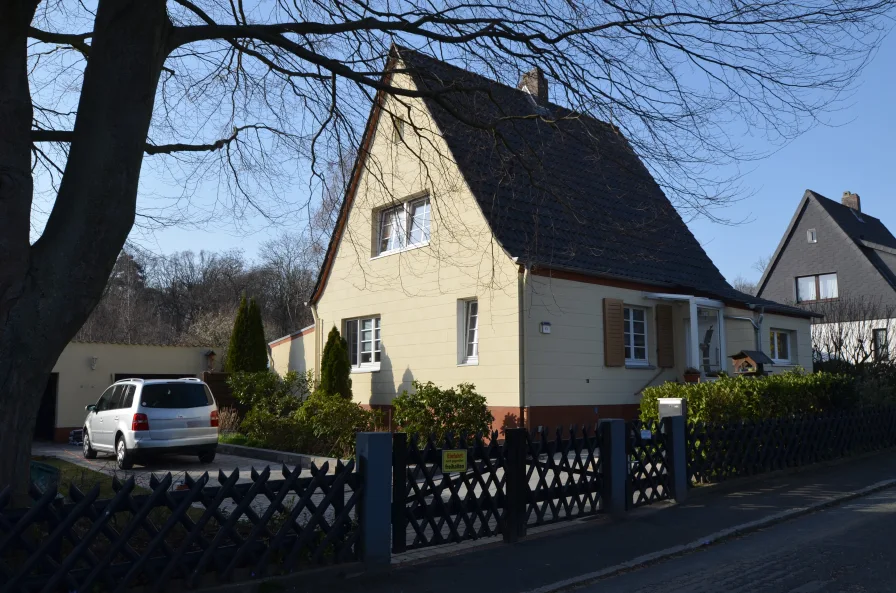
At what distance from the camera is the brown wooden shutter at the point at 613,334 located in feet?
54.3

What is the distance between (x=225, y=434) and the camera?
59.9 feet

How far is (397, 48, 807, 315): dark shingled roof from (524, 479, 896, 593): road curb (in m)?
3.83

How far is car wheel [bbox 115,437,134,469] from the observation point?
1348cm

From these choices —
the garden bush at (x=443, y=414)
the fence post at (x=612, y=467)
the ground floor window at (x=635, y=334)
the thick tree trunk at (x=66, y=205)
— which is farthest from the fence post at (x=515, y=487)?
the ground floor window at (x=635, y=334)

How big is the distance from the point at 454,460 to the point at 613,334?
9938mm

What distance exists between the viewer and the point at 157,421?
44.8 feet

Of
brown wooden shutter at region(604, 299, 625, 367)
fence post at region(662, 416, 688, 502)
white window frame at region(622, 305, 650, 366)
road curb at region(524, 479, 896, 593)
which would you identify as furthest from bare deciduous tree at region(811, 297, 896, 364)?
fence post at region(662, 416, 688, 502)

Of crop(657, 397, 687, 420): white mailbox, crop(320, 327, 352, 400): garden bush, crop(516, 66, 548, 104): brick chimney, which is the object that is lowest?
crop(657, 397, 687, 420): white mailbox

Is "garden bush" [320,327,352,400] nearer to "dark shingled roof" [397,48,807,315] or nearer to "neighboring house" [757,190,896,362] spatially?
"dark shingled roof" [397,48,807,315]

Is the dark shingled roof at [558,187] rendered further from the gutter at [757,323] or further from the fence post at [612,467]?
the fence post at [612,467]

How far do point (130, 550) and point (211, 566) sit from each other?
703mm

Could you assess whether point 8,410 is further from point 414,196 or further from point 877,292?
Answer: point 877,292

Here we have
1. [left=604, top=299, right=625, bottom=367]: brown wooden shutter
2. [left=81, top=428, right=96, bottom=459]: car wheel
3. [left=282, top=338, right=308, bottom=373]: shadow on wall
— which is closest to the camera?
[left=81, top=428, right=96, bottom=459]: car wheel

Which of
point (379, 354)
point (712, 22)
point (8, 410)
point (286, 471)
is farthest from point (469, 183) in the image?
point (8, 410)
